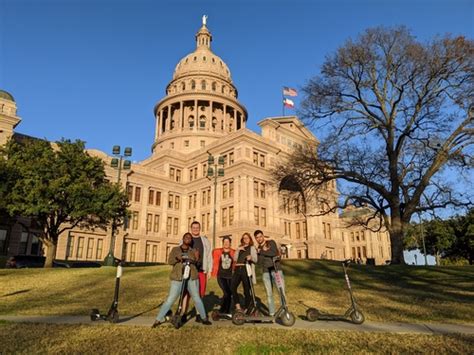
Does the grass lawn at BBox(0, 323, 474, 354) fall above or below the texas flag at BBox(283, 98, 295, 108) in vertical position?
below

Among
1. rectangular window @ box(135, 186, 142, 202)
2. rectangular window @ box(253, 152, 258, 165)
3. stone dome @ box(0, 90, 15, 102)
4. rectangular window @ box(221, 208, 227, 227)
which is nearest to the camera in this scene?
stone dome @ box(0, 90, 15, 102)

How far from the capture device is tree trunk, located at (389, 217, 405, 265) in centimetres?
2052

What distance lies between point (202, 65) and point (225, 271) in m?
75.9

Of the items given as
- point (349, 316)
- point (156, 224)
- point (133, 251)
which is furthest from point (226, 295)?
point (156, 224)

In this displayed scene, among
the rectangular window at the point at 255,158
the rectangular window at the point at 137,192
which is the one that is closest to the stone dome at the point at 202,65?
the rectangular window at the point at 255,158

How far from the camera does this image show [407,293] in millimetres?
13055

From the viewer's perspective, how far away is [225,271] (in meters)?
8.96

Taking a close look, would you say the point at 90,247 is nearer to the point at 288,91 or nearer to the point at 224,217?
the point at 224,217

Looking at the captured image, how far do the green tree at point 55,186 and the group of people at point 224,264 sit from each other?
2209 centimetres

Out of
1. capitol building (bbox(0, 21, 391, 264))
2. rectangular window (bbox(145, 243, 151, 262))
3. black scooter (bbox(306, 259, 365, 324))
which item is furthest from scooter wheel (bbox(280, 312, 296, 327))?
rectangular window (bbox(145, 243, 151, 262))

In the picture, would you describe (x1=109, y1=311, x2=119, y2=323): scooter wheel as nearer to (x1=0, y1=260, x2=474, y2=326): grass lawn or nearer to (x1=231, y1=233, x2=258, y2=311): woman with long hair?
(x1=0, y1=260, x2=474, y2=326): grass lawn

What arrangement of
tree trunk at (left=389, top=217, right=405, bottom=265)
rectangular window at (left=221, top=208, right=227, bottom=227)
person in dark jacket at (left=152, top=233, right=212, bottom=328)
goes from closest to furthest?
person in dark jacket at (left=152, top=233, right=212, bottom=328) → tree trunk at (left=389, top=217, right=405, bottom=265) → rectangular window at (left=221, top=208, right=227, bottom=227)

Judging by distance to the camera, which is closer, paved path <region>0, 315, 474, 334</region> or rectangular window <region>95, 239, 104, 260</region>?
paved path <region>0, 315, 474, 334</region>

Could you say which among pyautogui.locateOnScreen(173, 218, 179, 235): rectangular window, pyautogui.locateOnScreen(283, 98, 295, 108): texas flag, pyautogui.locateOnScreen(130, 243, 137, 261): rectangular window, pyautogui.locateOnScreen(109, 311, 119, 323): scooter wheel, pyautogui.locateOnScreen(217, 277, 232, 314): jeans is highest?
pyautogui.locateOnScreen(283, 98, 295, 108): texas flag
